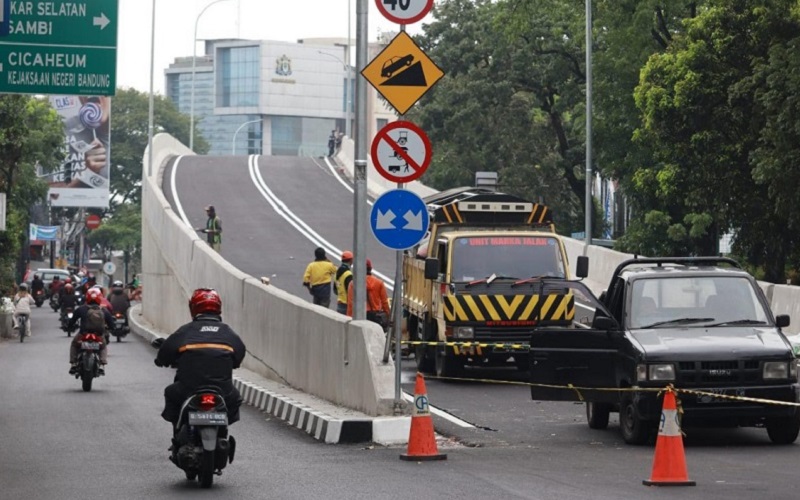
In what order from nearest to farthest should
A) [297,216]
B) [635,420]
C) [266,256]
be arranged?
[635,420] → [266,256] → [297,216]

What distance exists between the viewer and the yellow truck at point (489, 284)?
22484mm

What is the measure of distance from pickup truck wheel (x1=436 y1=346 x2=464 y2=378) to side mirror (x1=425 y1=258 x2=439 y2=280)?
1.64 meters

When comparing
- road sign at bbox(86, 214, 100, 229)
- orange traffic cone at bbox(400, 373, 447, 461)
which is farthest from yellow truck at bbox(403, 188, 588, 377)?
road sign at bbox(86, 214, 100, 229)

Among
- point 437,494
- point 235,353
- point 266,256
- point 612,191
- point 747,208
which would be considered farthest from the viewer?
point 612,191

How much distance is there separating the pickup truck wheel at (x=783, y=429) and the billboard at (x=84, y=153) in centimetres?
8164

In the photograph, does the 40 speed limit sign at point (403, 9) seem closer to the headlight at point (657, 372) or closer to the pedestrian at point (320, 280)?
the headlight at point (657, 372)

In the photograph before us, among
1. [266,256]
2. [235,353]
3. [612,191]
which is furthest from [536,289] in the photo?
[612,191]

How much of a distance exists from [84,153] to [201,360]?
86.6m

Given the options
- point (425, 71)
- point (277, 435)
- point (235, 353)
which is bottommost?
point (277, 435)

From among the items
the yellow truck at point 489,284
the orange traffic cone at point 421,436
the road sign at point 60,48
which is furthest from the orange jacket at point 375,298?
the orange traffic cone at point 421,436

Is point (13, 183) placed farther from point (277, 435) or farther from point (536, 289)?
point (277, 435)

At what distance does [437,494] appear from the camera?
11414 mm

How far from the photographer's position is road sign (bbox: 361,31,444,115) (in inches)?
612

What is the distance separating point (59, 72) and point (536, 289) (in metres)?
7.27
